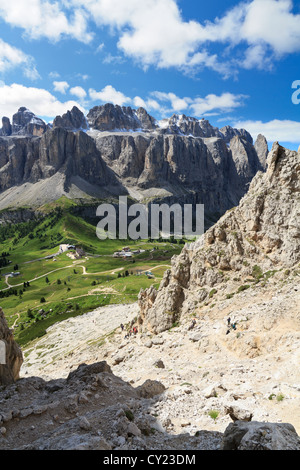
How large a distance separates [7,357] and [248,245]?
31.7m

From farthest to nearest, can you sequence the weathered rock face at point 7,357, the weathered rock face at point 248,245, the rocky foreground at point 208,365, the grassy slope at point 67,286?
the grassy slope at point 67,286
the weathered rock face at point 248,245
the weathered rock face at point 7,357
the rocky foreground at point 208,365

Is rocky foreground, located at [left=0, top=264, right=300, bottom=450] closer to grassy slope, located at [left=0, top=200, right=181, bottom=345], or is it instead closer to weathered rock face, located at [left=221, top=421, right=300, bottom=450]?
weathered rock face, located at [left=221, top=421, right=300, bottom=450]

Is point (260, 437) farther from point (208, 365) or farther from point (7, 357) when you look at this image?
point (7, 357)

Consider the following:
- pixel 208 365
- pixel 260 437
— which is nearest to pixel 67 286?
pixel 208 365

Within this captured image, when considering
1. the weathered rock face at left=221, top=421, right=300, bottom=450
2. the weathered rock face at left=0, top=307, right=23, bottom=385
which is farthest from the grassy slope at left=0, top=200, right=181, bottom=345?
the weathered rock face at left=221, top=421, right=300, bottom=450

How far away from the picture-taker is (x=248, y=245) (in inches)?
1373

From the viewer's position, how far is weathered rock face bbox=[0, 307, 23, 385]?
25.8 meters

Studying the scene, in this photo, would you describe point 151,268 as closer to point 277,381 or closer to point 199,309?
point 199,309

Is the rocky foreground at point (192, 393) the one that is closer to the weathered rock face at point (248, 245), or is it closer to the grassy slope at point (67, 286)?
the weathered rock face at point (248, 245)

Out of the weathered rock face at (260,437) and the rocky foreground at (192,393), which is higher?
the weathered rock face at (260,437)

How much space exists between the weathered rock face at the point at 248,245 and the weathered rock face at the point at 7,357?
1828 cm

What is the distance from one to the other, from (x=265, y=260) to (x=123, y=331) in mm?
34110

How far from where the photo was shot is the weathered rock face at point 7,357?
25797 mm

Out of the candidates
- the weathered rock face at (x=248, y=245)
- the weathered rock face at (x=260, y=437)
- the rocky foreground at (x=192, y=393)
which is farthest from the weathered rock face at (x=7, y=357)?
the weathered rock face at (x=260, y=437)
